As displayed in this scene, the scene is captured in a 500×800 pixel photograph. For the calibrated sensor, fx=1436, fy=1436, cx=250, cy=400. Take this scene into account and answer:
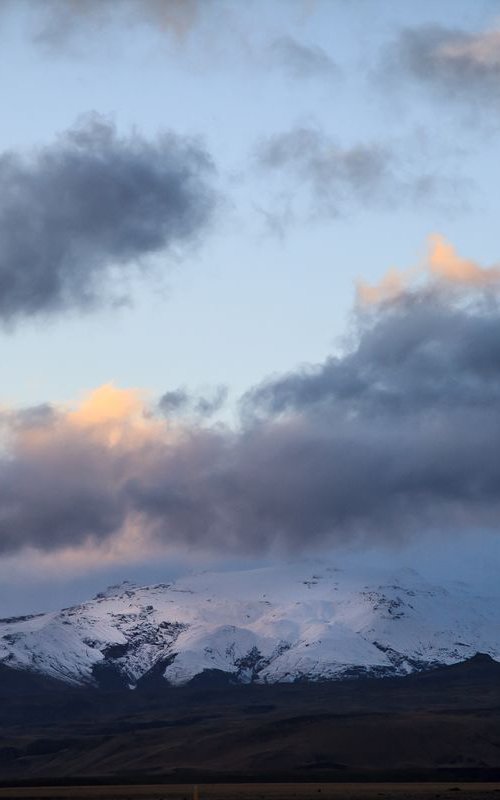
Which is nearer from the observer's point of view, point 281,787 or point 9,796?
point 9,796

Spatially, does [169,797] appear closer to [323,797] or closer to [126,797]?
[126,797]

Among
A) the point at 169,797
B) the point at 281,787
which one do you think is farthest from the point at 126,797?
the point at 281,787

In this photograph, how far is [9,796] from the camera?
175375 mm

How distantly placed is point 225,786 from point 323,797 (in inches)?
1555

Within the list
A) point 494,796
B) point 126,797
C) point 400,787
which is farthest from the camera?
point 400,787

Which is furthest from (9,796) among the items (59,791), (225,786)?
(225,786)

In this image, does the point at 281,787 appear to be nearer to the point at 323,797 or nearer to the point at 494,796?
the point at 323,797

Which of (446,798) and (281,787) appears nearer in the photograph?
(446,798)

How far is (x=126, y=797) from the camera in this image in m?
167

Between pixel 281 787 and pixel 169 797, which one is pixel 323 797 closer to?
pixel 169 797

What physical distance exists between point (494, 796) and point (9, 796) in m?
59.7

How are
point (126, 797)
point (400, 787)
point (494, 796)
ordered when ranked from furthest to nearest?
point (400, 787), point (126, 797), point (494, 796)

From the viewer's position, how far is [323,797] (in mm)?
160500

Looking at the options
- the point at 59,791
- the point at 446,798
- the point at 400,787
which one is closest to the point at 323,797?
the point at 446,798
